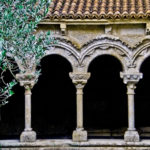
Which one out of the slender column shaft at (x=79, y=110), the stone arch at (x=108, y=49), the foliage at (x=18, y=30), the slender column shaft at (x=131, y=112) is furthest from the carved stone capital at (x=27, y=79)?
the foliage at (x=18, y=30)

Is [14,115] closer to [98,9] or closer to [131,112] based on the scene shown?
[131,112]

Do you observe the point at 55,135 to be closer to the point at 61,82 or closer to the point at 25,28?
the point at 61,82

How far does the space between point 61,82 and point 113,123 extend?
2355 millimetres

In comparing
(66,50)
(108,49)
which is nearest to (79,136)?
(66,50)

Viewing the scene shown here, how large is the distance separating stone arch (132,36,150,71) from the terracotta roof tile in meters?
0.75

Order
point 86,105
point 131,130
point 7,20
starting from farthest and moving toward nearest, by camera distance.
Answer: point 86,105 < point 131,130 < point 7,20

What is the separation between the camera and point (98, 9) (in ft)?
46.1

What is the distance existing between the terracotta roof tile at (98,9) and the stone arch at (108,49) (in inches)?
27.0

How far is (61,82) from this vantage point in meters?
17.0

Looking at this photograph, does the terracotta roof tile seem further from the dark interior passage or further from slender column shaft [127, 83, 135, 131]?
the dark interior passage

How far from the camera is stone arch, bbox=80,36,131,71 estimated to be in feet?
44.6

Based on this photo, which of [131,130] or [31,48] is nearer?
[31,48]

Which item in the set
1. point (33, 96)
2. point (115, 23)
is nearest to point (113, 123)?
point (33, 96)

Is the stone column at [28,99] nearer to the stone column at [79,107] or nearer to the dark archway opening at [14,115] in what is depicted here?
the stone column at [79,107]
